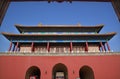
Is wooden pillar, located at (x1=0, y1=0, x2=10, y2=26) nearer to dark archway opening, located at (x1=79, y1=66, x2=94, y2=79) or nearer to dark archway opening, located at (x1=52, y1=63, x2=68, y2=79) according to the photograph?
dark archway opening, located at (x1=79, y1=66, x2=94, y2=79)

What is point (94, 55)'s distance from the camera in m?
16.5

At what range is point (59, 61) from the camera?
635 inches

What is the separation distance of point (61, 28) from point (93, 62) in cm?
729

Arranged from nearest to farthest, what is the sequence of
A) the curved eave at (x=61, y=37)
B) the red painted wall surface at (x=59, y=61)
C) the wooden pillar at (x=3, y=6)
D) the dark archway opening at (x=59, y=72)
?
the wooden pillar at (x=3, y=6) < the red painted wall surface at (x=59, y=61) < the dark archway opening at (x=59, y=72) < the curved eave at (x=61, y=37)

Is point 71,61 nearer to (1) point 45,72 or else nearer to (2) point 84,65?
(2) point 84,65

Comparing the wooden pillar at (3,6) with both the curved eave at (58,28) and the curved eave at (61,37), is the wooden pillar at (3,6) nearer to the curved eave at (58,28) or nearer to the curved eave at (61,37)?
the curved eave at (61,37)

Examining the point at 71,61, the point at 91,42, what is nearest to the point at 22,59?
the point at 71,61

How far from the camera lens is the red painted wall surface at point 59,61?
50.4 ft

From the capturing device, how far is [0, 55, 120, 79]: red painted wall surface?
15.4 meters

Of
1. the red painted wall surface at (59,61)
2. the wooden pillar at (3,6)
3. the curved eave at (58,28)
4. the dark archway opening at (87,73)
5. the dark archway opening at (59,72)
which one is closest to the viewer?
the wooden pillar at (3,6)

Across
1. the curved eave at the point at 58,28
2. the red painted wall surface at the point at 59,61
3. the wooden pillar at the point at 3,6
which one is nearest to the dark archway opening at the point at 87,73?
the red painted wall surface at the point at 59,61

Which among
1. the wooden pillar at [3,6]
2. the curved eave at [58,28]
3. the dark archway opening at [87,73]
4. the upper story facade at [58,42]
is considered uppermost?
the curved eave at [58,28]

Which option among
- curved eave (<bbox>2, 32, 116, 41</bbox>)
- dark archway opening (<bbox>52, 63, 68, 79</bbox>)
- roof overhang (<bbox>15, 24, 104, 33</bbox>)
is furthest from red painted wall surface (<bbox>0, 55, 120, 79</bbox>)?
roof overhang (<bbox>15, 24, 104, 33</bbox>)

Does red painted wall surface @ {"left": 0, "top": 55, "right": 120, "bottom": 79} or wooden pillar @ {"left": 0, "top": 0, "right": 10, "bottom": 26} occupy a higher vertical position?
wooden pillar @ {"left": 0, "top": 0, "right": 10, "bottom": 26}
